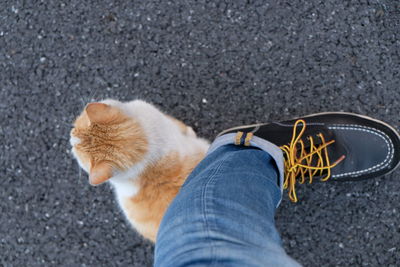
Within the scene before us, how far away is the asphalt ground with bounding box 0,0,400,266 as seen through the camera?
129cm

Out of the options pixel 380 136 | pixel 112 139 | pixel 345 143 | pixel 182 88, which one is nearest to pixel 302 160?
pixel 345 143

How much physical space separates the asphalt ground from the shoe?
0.23 ft

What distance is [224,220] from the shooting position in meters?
0.78

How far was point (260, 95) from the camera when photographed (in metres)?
1.32

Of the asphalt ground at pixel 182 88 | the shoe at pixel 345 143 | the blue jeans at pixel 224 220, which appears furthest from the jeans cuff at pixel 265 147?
the asphalt ground at pixel 182 88

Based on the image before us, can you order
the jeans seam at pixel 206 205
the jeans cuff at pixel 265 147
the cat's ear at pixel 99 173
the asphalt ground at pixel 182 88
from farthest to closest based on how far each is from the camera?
the asphalt ground at pixel 182 88 → the jeans cuff at pixel 265 147 → the cat's ear at pixel 99 173 → the jeans seam at pixel 206 205

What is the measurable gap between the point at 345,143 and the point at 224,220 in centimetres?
67

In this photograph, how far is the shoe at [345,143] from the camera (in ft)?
3.97

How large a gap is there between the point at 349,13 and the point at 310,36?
0.54ft

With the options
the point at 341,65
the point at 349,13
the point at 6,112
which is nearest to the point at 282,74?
the point at 341,65

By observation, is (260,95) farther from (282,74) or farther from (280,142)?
(280,142)

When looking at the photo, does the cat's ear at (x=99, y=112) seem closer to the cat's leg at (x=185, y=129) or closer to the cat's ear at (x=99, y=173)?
the cat's ear at (x=99, y=173)

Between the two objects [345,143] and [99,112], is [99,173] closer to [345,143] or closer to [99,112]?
[99,112]

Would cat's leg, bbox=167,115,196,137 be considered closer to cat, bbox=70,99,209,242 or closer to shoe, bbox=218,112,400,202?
cat, bbox=70,99,209,242
